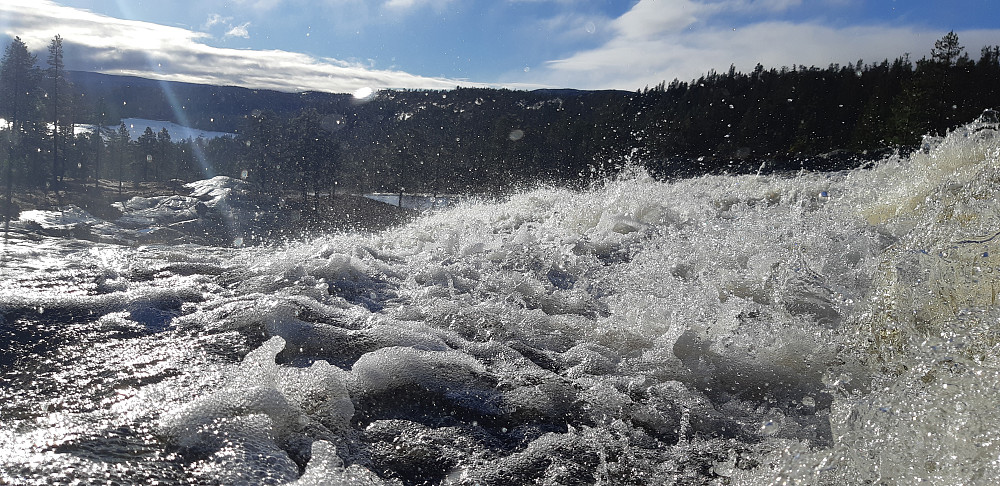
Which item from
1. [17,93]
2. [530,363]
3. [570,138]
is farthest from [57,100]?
[530,363]

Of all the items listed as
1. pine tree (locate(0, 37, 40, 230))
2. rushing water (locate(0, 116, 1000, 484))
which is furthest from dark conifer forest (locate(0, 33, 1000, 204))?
rushing water (locate(0, 116, 1000, 484))

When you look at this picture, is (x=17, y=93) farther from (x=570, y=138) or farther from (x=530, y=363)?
(x=530, y=363)

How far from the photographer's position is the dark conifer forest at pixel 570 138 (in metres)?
42.2

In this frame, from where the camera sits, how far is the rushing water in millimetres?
2359

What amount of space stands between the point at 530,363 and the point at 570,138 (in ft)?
212

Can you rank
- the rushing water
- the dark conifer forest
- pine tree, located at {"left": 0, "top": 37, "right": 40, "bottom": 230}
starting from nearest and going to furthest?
the rushing water
the dark conifer forest
pine tree, located at {"left": 0, "top": 37, "right": 40, "bottom": 230}

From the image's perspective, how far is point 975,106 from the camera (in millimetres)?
40031

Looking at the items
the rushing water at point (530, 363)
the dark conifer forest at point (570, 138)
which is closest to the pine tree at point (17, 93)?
the dark conifer forest at point (570, 138)

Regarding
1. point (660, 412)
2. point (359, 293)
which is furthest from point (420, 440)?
point (359, 293)

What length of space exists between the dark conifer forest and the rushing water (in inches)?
1073

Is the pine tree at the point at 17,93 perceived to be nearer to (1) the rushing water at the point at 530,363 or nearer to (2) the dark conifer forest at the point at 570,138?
(2) the dark conifer forest at the point at 570,138

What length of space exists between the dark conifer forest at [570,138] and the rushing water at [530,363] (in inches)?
1073

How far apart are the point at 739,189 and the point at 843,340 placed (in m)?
8.19

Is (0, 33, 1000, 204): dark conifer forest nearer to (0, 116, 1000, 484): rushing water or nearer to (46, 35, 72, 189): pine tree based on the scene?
(46, 35, 72, 189): pine tree
